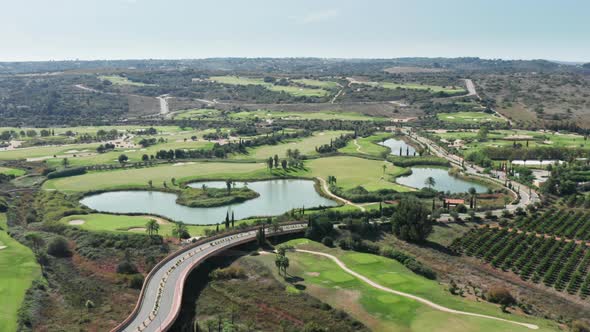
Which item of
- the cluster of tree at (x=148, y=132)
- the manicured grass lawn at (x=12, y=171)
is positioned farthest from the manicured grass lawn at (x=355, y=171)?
the cluster of tree at (x=148, y=132)

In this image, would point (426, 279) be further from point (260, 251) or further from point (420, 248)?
point (260, 251)

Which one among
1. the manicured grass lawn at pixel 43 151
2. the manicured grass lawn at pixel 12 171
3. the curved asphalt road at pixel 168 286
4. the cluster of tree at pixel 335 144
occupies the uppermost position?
the cluster of tree at pixel 335 144

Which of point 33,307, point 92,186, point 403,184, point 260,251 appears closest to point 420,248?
point 260,251

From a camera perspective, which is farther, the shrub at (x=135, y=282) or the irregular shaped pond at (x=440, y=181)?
the irregular shaped pond at (x=440, y=181)

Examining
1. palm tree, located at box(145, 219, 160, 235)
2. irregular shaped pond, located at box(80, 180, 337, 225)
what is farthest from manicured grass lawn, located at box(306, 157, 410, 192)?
palm tree, located at box(145, 219, 160, 235)

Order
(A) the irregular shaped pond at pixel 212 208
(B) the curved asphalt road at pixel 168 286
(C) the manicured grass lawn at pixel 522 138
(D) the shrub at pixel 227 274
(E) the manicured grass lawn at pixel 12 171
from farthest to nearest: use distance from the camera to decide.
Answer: (C) the manicured grass lawn at pixel 522 138 < (E) the manicured grass lawn at pixel 12 171 < (A) the irregular shaped pond at pixel 212 208 < (D) the shrub at pixel 227 274 < (B) the curved asphalt road at pixel 168 286

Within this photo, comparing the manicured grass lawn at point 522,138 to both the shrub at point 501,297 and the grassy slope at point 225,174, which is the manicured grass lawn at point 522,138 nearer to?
the grassy slope at point 225,174
